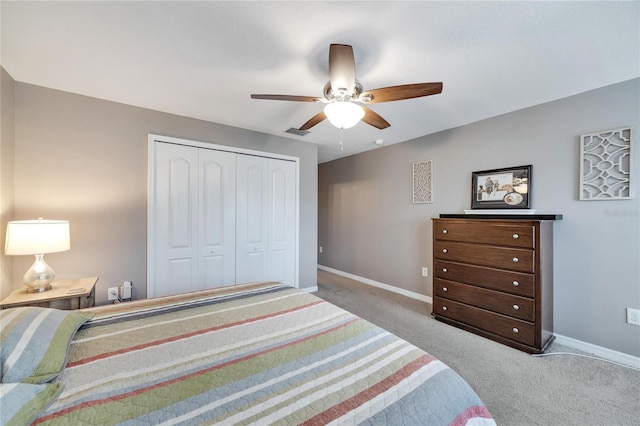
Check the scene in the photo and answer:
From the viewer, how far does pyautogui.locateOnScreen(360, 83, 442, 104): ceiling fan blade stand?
63.2 inches

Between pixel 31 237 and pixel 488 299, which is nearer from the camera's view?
pixel 31 237

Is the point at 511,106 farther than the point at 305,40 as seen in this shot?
Yes

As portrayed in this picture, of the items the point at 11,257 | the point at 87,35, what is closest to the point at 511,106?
the point at 87,35

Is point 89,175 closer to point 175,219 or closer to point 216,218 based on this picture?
point 175,219

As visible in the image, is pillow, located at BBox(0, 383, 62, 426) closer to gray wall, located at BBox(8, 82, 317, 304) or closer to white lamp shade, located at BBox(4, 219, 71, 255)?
white lamp shade, located at BBox(4, 219, 71, 255)

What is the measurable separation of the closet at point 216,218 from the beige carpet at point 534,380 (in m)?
1.82

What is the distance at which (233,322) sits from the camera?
4.55 ft

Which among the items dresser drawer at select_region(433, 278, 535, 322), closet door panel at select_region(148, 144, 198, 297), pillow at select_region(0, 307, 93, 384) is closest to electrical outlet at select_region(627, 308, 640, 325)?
dresser drawer at select_region(433, 278, 535, 322)

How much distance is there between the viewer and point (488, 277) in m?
2.46

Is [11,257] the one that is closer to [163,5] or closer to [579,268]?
[163,5]

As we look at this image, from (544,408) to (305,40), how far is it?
2858 millimetres

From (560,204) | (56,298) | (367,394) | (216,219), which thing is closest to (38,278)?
(56,298)

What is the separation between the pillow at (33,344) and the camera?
0.88m

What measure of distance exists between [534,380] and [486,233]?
1.23 meters
